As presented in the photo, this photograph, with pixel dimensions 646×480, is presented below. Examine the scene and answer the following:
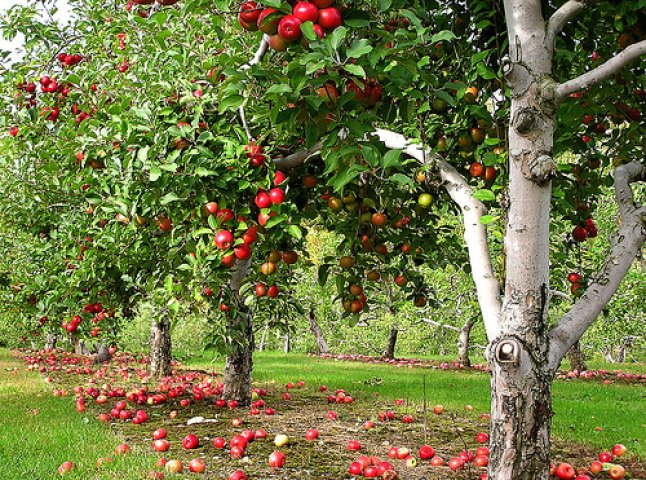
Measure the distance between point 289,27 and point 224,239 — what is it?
173cm

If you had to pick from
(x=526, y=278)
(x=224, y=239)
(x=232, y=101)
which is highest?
(x=232, y=101)

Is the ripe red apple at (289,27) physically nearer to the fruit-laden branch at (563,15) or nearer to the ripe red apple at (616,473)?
the fruit-laden branch at (563,15)

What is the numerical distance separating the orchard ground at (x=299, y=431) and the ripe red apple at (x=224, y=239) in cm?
165

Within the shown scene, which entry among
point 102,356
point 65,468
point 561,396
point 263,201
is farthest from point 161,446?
point 102,356

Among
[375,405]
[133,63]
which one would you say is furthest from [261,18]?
[375,405]

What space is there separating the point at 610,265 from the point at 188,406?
5722 millimetres

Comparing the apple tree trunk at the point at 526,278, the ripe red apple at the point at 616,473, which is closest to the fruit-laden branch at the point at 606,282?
the apple tree trunk at the point at 526,278

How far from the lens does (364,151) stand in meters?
2.45

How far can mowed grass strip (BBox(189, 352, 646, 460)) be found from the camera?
657cm

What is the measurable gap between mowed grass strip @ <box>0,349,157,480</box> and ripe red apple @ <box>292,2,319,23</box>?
141 inches

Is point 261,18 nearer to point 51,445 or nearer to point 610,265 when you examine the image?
point 610,265

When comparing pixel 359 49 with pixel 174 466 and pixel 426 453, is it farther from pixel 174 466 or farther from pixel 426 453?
pixel 426 453

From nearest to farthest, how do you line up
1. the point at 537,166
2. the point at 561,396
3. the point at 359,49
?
1. the point at 359,49
2. the point at 537,166
3. the point at 561,396

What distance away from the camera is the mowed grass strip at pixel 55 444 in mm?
4348
